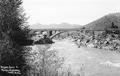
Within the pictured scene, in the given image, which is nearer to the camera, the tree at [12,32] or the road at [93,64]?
the tree at [12,32]

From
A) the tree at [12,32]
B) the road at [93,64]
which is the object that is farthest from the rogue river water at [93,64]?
the tree at [12,32]

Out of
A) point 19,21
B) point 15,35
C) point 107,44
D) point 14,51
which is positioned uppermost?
point 19,21

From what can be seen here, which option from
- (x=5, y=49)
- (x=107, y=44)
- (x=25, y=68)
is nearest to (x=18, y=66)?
(x=25, y=68)

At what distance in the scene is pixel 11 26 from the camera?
56.1ft

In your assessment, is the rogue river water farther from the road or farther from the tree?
the tree

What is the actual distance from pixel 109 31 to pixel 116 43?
12882mm

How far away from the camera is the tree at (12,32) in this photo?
16.3 m

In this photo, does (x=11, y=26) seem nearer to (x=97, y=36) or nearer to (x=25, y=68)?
(x=25, y=68)

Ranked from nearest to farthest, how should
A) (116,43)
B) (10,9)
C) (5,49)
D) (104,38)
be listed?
(5,49), (10,9), (116,43), (104,38)

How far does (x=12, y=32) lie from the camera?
16.8 metres

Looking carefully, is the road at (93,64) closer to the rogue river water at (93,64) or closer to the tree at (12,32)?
the rogue river water at (93,64)

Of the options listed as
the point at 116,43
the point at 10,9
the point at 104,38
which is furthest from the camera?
the point at 104,38

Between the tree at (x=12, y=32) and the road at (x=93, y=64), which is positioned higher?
the tree at (x=12, y=32)

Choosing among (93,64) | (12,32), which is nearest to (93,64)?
(93,64)
